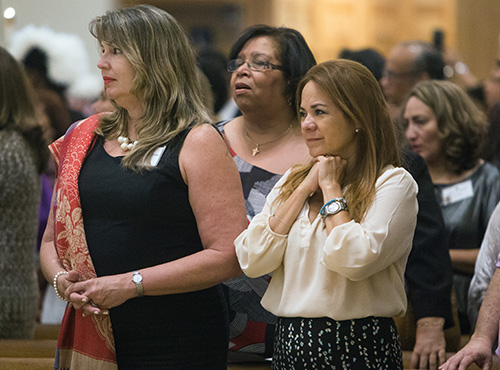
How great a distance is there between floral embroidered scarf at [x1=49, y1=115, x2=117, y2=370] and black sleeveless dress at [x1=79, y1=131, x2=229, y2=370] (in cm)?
3

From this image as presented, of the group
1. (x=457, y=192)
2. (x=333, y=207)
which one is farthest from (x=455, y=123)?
(x=333, y=207)

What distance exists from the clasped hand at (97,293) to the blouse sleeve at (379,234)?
0.56 m

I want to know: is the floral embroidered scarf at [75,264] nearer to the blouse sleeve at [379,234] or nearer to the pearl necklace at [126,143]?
the pearl necklace at [126,143]

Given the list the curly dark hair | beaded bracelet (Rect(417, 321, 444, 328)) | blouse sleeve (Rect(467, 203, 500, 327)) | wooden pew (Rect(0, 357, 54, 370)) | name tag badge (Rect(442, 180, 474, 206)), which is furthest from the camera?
name tag badge (Rect(442, 180, 474, 206))

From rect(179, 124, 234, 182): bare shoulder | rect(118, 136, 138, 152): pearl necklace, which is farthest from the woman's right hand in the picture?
rect(118, 136, 138, 152): pearl necklace

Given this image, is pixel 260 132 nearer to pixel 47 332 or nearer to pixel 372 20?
pixel 47 332

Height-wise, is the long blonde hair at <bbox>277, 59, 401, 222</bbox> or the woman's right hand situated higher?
the long blonde hair at <bbox>277, 59, 401, 222</bbox>

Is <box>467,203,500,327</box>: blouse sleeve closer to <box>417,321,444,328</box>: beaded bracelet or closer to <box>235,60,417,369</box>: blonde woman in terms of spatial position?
<box>417,321,444,328</box>: beaded bracelet

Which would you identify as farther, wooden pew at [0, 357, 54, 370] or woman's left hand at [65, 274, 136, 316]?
wooden pew at [0, 357, 54, 370]

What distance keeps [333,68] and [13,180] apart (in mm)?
1699

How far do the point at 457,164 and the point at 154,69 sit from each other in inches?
70.3

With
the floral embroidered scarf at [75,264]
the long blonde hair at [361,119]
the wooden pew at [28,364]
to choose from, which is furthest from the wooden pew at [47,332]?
the long blonde hair at [361,119]

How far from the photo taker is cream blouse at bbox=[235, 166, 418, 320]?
2.22 metres

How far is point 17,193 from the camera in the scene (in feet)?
11.7
